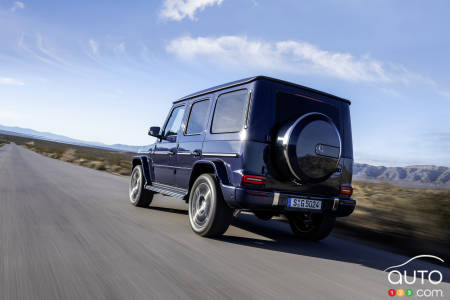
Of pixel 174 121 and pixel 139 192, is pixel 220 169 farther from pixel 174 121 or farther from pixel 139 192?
pixel 139 192

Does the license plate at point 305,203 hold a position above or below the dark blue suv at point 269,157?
below

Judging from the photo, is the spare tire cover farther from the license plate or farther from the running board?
the running board

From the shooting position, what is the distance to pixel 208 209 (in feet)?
14.3

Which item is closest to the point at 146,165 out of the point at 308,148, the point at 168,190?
the point at 168,190

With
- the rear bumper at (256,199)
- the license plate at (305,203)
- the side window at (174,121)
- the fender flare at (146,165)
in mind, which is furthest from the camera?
the fender flare at (146,165)

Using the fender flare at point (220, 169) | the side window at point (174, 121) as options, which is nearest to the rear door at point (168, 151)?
the side window at point (174, 121)

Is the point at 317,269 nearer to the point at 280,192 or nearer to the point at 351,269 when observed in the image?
the point at 351,269

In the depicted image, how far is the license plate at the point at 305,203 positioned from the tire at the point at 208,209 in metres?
0.73

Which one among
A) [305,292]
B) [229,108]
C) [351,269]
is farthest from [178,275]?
[229,108]

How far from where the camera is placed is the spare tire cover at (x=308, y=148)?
3900 mm

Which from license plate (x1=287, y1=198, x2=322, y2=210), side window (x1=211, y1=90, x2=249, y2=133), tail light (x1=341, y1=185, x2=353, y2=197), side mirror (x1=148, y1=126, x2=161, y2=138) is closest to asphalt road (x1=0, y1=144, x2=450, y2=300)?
license plate (x1=287, y1=198, x2=322, y2=210)

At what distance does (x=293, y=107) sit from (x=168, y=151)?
2.45 metres

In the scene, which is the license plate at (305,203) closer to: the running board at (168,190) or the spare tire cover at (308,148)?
the spare tire cover at (308,148)

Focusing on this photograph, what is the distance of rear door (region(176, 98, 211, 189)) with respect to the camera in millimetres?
5039
